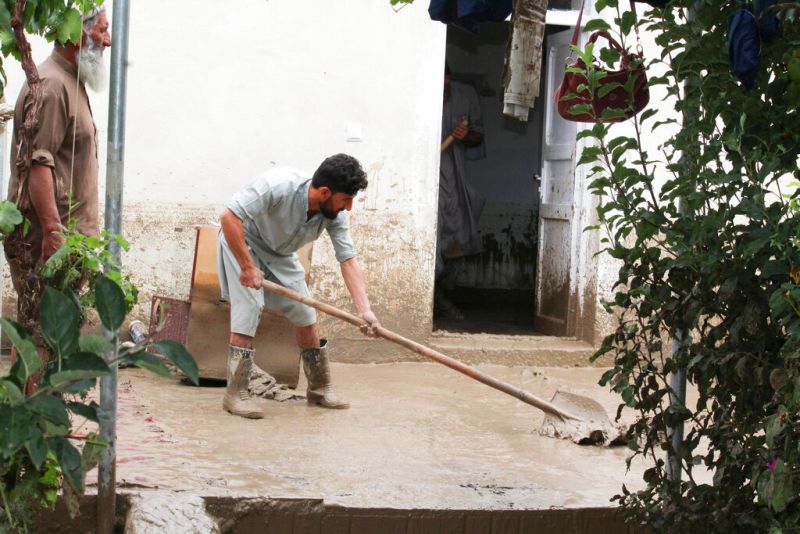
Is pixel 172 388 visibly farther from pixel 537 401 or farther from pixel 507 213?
pixel 507 213

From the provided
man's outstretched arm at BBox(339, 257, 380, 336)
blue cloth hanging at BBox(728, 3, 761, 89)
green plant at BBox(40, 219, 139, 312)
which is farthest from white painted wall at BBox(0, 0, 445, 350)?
blue cloth hanging at BBox(728, 3, 761, 89)

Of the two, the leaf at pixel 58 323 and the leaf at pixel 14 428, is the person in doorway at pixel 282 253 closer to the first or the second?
the leaf at pixel 58 323

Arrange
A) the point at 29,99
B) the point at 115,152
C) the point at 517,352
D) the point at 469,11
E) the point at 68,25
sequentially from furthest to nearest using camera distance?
the point at 517,352 < the point at 469,11 < the point at 29,99 < the point at 115,152 < the point at 68,25

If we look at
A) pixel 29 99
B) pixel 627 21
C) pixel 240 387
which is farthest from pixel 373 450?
pixel 627 21

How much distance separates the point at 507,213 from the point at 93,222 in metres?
7.85

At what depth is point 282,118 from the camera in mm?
7363

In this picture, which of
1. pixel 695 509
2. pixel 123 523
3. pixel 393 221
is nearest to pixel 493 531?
pixel 695 509

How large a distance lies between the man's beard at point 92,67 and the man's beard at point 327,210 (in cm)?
142

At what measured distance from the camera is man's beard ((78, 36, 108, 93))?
14.9ft

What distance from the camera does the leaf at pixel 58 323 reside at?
2.31 metres

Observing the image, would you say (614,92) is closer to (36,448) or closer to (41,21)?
(41,21)

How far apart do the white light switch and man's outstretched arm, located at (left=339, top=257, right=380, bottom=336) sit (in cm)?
170

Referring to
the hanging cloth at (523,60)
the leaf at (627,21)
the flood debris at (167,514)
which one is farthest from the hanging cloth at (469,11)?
the flood debris at (167,514)

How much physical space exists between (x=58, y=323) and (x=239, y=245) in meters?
3.35
